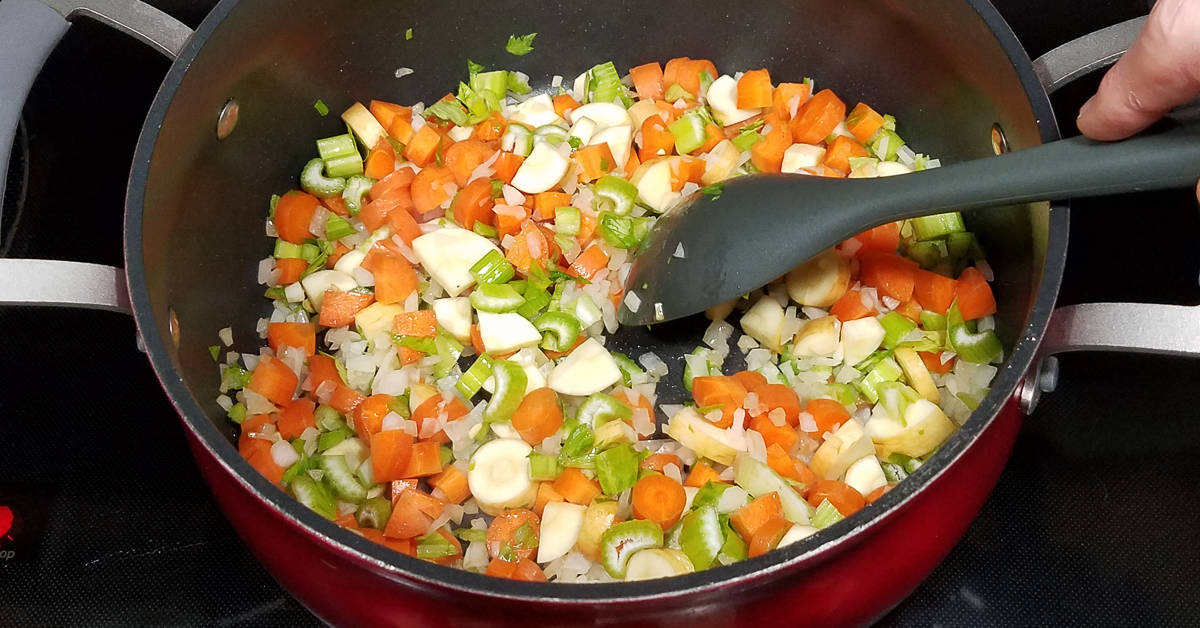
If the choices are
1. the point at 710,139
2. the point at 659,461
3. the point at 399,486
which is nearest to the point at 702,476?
the point at 659,461

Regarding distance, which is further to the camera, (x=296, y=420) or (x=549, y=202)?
(x=549, y=202)

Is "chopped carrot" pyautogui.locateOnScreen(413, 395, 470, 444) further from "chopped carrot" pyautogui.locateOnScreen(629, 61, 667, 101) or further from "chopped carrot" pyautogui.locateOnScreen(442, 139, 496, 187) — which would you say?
"chopped carrot" pyautogui.locateOnScreen(629, 61, 667, 101)

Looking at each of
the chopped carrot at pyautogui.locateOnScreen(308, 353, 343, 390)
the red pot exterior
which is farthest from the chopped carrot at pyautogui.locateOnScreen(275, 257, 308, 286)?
the red pot exterior

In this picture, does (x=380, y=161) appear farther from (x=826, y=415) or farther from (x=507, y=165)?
(x=826, y=415)

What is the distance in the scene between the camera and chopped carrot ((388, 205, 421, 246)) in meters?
1.83

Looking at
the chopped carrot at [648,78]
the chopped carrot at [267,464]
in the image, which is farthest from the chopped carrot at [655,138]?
the chopped carrot at [267,464]

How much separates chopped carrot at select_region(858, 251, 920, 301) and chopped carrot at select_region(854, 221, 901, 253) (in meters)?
0.01

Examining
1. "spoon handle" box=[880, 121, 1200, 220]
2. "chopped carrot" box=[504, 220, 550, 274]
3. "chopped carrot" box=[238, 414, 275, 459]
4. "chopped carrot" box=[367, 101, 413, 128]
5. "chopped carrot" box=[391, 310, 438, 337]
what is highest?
"spoon handle" box=[880, 121, 1200, 220]

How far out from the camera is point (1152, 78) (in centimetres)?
123

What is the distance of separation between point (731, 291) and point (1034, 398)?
0.48 metres

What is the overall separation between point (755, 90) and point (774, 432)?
717 millimetres

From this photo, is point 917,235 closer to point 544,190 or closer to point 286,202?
point 544,190

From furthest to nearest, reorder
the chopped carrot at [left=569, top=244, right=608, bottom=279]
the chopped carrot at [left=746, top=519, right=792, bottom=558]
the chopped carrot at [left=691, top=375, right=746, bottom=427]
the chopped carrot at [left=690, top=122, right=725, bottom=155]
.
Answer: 1. the chopped carrot at [left=690, top=122, right=725, bottom=155]
2. the chopped carrot at [left=569, top=244, right=608, bottom=279]
3. the chopped carrot at [left=691, top=375, right=746, bottom=427]
4. the chopped carrot at [left=746, top=519, right=792, bottom=558]

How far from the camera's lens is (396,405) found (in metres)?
1.64
